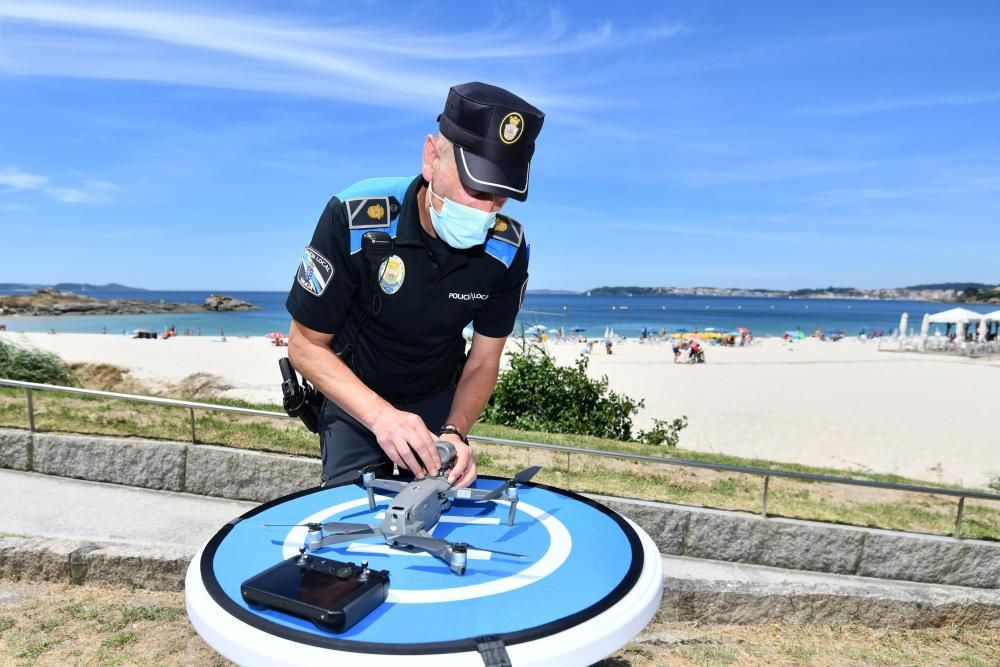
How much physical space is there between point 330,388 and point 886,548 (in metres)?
4.63

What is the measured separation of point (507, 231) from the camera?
2887 millimetres

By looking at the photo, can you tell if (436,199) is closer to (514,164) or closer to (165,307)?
(514,164)

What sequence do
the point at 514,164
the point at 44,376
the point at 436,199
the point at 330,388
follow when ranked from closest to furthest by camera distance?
1. the point at 514,164
2. the point at 436,199
3. the point at 330,388
4. the point at 44,376

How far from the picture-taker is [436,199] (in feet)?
8.22

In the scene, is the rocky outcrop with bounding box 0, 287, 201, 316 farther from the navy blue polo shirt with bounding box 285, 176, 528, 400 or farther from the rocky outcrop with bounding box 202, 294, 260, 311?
the navy blue polo shirt with bounding box 285, 176, 528, 400

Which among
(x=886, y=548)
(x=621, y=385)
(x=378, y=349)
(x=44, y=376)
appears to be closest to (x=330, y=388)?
(x=378, y=349)

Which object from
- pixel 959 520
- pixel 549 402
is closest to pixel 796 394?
pixel 549 402

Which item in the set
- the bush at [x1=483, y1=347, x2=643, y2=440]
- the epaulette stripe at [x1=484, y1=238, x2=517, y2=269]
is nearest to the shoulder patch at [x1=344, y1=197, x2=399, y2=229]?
the epaulette stripe at [x1=484, y1=238, x2=517, y2=269]

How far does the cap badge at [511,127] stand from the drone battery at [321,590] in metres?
1.44

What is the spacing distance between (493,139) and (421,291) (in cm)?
77

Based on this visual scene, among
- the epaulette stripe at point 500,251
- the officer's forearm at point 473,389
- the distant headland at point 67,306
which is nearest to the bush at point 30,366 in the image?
the officer's forearm at point 473,389

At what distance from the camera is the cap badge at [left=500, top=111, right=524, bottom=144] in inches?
88.1

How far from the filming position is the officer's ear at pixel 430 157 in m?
2.48

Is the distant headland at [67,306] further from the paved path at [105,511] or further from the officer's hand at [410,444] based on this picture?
the officer's hand at [410,444]
